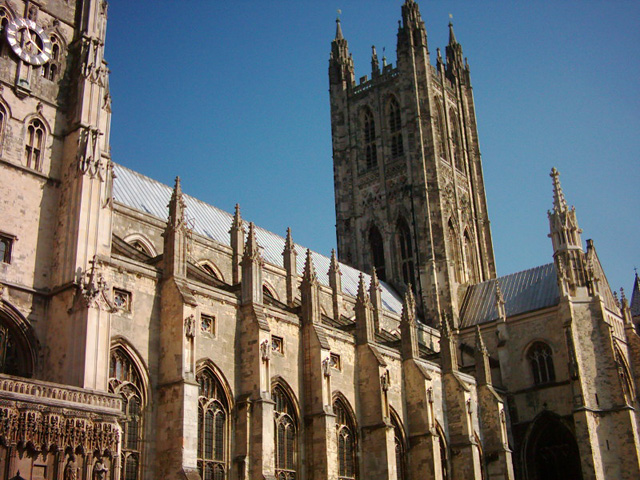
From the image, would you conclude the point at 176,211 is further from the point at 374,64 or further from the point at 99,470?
the point at 374,64

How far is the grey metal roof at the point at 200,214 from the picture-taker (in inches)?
1443

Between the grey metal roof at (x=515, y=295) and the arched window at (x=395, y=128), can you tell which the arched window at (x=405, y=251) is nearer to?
the grey metal roof at (x=515, y=295)

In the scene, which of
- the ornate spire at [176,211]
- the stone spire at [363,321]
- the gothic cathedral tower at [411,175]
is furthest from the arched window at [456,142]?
the ornate spire at [176,211]

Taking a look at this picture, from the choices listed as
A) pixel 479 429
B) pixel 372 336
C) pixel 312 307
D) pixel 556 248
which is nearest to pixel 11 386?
pixel 312 307

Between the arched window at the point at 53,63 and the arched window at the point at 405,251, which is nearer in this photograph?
the arched window at the point at 53,63

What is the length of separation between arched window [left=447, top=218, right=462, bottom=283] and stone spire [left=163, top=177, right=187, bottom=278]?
3144cm

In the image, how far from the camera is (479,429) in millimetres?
41188

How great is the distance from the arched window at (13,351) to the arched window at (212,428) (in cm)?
578

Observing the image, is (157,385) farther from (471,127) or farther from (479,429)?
(471,127)

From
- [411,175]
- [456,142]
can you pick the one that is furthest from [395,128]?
[456,142]

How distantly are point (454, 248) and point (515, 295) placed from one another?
6.06 meters

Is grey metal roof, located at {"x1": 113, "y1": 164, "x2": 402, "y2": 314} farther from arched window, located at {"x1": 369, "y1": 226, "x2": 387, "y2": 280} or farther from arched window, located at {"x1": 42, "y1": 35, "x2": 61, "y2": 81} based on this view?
arched window, located at {"x1": 369, "y1": 226, "x2": 387, "y2": 280}

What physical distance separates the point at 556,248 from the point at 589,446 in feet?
41.5

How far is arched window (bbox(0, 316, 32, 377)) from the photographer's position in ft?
73.5
